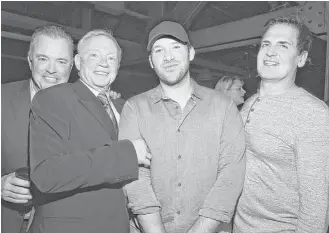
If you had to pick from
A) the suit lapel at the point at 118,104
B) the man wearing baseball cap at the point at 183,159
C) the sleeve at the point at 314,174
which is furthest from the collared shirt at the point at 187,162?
the suit lapel at the point at 118,104

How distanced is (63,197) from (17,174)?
393mm

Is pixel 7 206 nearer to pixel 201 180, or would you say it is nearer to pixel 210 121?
pixel 201 180

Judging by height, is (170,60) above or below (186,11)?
below

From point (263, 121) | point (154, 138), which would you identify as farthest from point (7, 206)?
point (263, 121)

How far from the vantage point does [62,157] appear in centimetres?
141

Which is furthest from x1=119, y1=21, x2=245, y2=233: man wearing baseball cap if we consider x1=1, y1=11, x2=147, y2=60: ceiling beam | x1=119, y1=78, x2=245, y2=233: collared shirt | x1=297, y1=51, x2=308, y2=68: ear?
x1=1, y1=11, x2=147, y2=60: ceiling beam

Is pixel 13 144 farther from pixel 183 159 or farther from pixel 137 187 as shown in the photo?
pixel 183 159

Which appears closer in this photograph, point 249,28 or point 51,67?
point 51,67

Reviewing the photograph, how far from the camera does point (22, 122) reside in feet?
6.49

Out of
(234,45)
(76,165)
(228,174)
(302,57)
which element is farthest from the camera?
(234,45)

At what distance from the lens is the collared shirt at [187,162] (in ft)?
5.31

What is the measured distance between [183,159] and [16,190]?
0.99 meters

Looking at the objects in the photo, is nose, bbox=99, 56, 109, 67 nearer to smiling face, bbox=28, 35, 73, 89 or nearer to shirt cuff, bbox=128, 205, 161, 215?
smiling face, bbox=28, 35, 73, 89

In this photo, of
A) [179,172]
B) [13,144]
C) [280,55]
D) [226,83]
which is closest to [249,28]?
[280,55]
